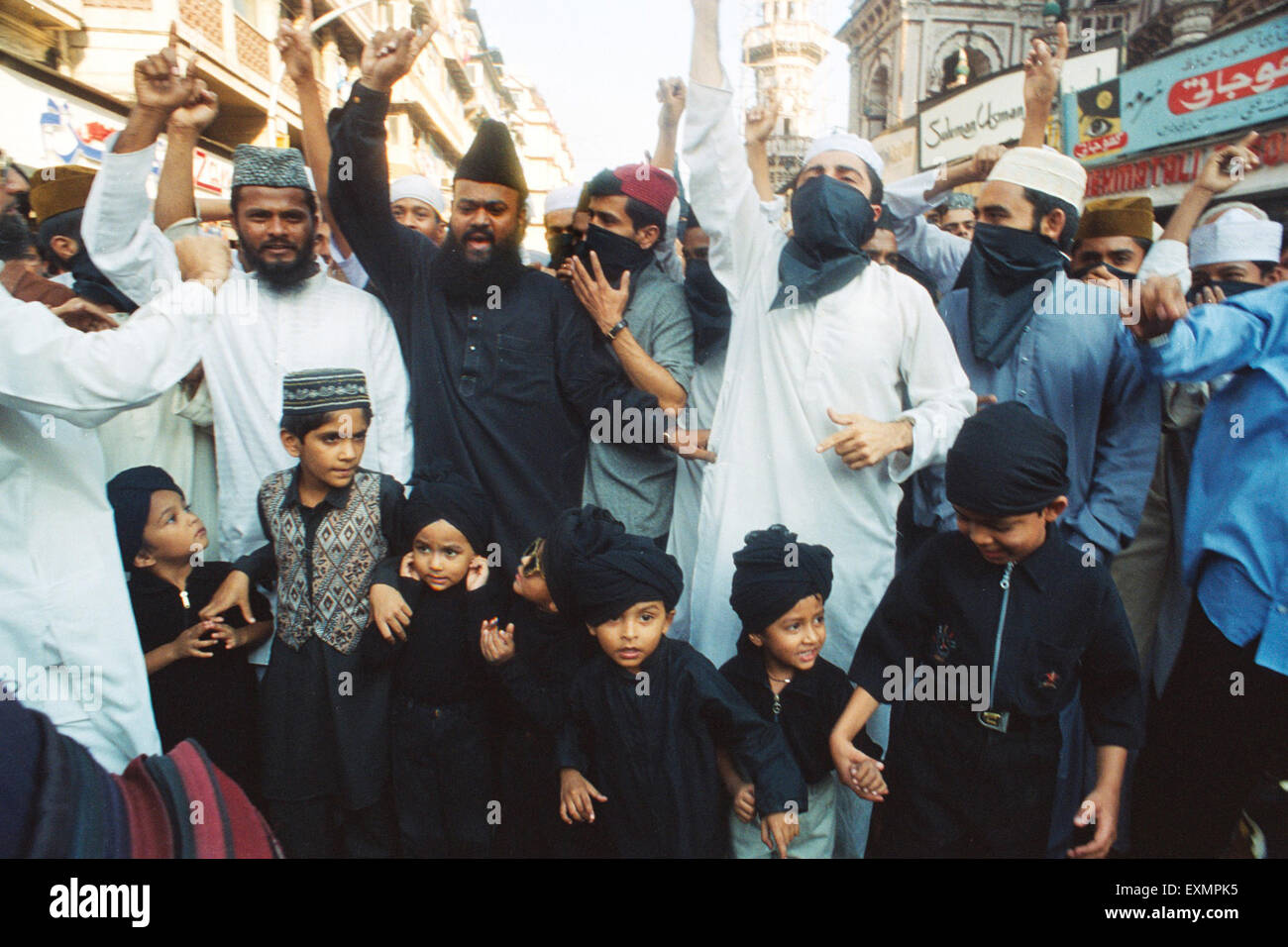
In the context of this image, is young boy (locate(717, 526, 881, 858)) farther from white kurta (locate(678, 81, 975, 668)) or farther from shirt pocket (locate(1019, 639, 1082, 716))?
shirt pocket (locate(1019, 639, 1082, 716))

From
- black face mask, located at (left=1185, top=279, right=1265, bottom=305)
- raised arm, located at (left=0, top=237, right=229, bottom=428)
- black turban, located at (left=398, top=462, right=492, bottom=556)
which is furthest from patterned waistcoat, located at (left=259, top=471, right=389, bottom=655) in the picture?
black face mask, located at (left=1185, top=279, right=1265, bottom=305)

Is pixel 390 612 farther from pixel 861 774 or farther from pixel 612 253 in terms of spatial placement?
pixel 612 253

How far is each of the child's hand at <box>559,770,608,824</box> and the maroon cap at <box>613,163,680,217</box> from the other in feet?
6.00

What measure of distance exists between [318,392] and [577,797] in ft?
4.19

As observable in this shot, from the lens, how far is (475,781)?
2.16 m

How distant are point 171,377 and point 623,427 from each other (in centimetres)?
124

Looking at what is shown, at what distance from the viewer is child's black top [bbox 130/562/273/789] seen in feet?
7.09

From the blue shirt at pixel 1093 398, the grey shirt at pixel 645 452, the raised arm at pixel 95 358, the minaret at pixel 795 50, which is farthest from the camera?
the minaret at pixel 795 50

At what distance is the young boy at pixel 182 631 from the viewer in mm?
2143

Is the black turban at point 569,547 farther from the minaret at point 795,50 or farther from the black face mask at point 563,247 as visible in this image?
the minaret at point 795,50

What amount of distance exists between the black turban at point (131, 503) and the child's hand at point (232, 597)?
0.91ft

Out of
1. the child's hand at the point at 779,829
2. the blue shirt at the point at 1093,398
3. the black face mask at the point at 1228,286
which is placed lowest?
the child's hand at the point at 779,829

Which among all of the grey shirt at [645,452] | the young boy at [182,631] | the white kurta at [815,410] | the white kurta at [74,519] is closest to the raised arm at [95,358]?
the white kurta at [74,519]
